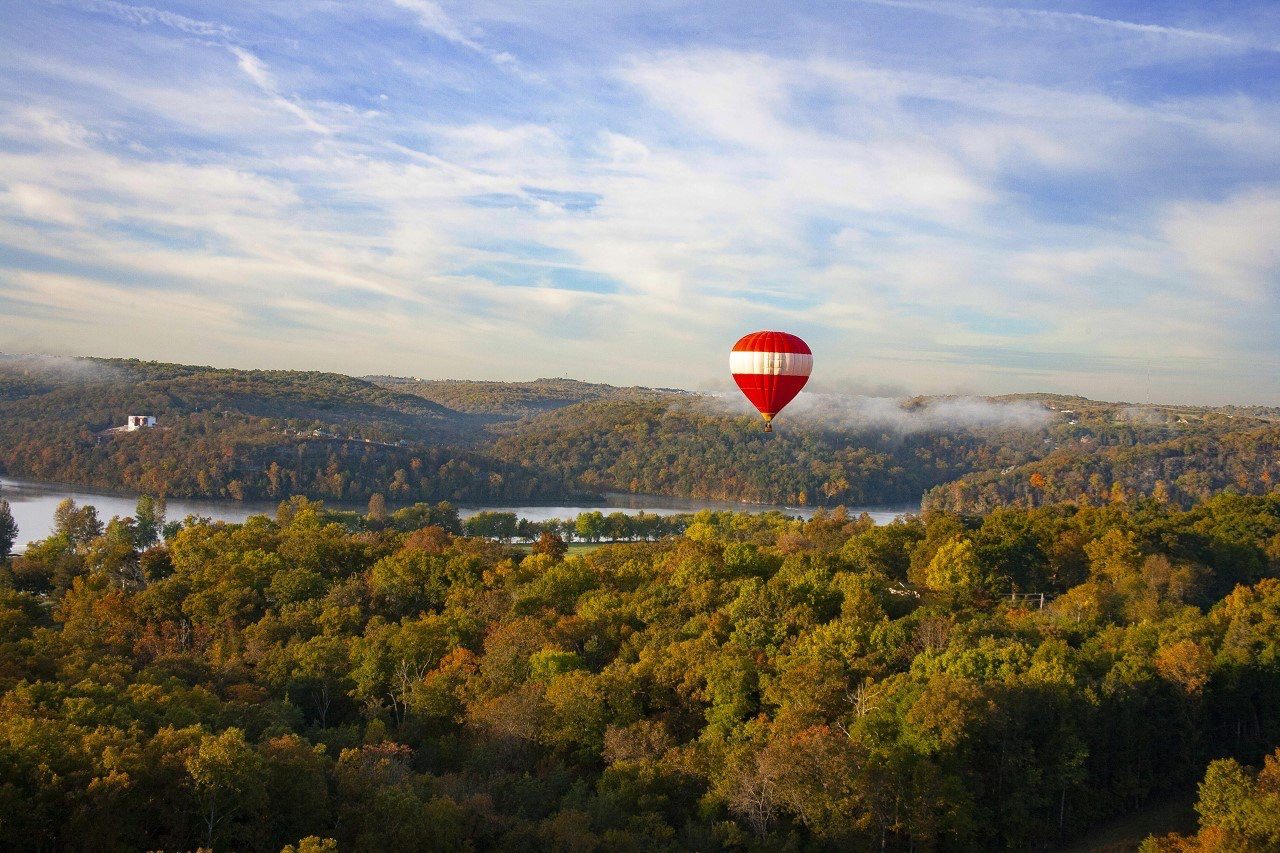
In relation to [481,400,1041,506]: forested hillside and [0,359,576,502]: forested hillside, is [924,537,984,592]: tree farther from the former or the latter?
[481,400,1041,506]: forested hillside

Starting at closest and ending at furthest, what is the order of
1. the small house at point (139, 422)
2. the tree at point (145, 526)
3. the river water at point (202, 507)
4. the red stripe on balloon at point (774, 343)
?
the red stripe on balloon at point (774, 343), the tree at point (145, 526), the river water at point (202, 507), the small house at point (139, 422)

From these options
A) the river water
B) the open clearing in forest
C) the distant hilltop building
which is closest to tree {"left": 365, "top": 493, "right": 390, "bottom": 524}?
the river water

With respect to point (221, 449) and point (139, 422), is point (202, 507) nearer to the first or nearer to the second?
point (221, 449)

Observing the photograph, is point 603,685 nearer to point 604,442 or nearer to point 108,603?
point 108,603

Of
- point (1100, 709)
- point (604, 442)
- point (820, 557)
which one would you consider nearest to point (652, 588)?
point (820, 557)

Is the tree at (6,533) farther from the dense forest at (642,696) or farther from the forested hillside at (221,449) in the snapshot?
the forested hillside at (221,449)

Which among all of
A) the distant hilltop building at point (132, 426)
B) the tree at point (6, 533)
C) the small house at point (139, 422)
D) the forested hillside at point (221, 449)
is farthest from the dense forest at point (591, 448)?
the tree at point (6, 533)

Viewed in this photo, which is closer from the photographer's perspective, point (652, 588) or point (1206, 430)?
point (652, 588)

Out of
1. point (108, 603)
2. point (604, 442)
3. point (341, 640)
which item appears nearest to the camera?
point (341, 640)
